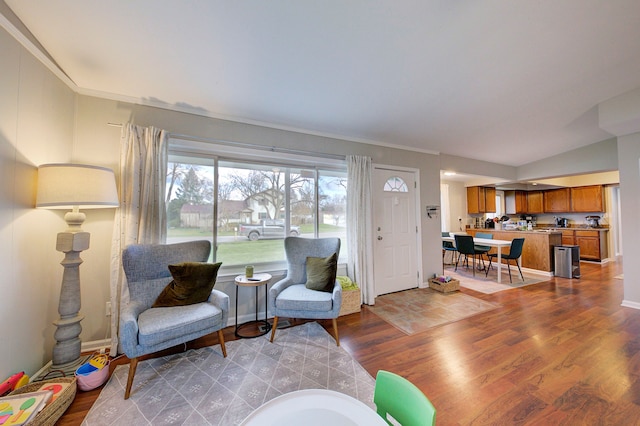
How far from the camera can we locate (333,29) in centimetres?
172

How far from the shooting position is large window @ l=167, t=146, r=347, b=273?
2693mm

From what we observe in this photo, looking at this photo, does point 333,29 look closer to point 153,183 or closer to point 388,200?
point 153,183

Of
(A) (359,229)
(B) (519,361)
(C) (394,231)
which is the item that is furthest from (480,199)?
(B) (519,361)

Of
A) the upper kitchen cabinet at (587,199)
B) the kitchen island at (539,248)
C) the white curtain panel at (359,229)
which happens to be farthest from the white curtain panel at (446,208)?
the white curtain panel at (359,229)

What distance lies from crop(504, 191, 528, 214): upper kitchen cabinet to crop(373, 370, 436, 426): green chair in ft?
27.3

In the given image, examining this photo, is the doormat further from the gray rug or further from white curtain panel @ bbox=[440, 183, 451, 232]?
white curtain panel @ bbox=[440, 183, 451, 232]

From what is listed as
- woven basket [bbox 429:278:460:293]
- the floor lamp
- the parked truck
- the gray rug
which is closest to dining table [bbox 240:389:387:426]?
the gray rug

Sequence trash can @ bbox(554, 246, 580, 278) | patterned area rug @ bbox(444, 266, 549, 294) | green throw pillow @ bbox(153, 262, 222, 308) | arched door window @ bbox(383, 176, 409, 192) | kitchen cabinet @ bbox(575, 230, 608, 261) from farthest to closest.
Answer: kitchen cabinet @ bbox(575, 230, 608, 261) < trash can @ bbox(554, 246, 580, 278) < patterned area rug @ bbox(444, 266, 549, 294) < arched door window @ bbox(383, 176, 409, 192) < green throw pillow @ bbox(153, 262, 222, 308)

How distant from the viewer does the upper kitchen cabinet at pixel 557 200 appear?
6441 mm

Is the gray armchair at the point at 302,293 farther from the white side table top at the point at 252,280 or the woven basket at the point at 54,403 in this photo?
the woven basket at the point at 54,403

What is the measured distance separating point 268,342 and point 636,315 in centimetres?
451

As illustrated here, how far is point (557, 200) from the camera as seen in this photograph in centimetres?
662

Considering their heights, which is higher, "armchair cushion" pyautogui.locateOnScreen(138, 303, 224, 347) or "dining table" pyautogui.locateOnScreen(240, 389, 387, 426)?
"dining table" pyautogui.locateOnScreen(240, 389, 387, 426)

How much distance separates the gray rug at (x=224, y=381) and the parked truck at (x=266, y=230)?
4.01 feet
